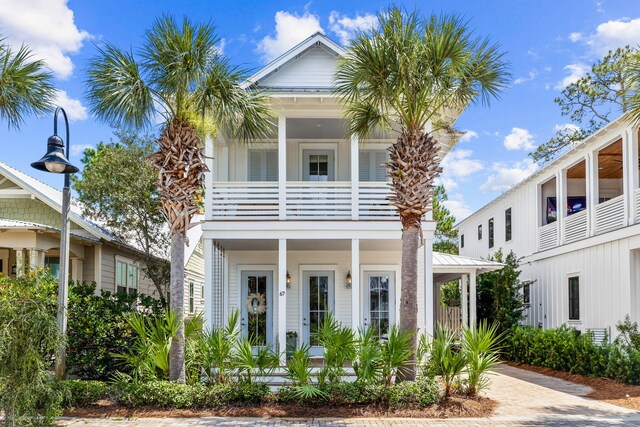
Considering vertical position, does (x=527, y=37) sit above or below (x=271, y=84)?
above

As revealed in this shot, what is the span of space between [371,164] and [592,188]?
20.9 feet

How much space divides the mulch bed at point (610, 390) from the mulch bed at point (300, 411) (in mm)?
2742

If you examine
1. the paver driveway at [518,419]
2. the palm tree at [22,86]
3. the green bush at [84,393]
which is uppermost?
the palm tree at [22,86]

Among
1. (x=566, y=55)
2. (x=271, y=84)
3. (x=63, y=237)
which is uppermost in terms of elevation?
(x=566, y=55)

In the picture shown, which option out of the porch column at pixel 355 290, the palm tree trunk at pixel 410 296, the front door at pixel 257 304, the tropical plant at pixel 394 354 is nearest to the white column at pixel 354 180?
the porch column at pixel 355 290

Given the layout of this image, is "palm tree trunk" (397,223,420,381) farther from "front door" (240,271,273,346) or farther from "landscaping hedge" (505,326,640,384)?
"front door" (240,271,273,346)

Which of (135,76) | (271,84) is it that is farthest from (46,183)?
(135,76)

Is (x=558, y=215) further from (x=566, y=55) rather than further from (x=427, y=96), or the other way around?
(x=566, y=55)

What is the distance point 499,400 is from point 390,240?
4292 millimetres

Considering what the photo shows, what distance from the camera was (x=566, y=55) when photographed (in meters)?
29.2

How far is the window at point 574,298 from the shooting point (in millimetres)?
17125

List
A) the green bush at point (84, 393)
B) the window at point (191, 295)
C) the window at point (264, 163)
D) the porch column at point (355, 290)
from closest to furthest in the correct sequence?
1. the green bush at point (84, 393)
2. the porch column at point (355, 290)
3. the window at point (264, 163)
4. the window at point (191, 295)

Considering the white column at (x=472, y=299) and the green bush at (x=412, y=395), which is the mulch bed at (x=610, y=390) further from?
the green bush at (x=412, y=395)

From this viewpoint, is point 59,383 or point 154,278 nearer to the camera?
point 59,383
